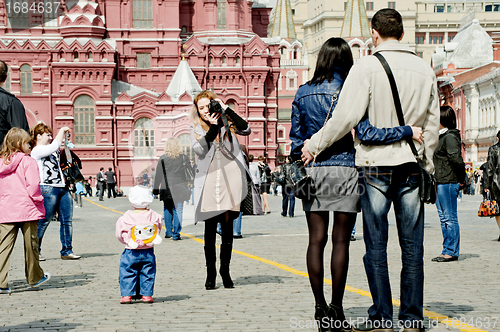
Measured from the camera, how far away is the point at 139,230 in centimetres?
723

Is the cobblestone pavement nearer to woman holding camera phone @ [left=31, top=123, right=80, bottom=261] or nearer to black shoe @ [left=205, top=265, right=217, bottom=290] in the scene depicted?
black shoe @ [left=205, top=265, right=217, bottom=290]

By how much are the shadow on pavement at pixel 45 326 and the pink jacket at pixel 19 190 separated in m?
2.12

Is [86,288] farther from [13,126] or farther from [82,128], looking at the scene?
[82,128]

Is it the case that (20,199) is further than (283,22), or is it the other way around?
(283,22)

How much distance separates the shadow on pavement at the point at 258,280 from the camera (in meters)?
8.30

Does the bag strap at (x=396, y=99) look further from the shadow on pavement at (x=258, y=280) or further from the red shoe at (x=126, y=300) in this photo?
the shadow on pavement at (x=258, y=280)

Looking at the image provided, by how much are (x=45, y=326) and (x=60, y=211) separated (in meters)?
5.17

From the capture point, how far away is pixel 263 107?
204 ft

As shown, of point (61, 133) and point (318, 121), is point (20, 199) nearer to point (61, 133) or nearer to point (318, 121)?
point (61, 133)

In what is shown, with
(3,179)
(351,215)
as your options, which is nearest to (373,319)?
(351,215)

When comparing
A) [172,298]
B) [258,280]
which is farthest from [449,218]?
[172,298]

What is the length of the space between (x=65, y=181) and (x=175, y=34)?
2083 inches

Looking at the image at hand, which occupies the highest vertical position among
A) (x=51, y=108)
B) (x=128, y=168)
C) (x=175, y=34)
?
(x=175, y=34)

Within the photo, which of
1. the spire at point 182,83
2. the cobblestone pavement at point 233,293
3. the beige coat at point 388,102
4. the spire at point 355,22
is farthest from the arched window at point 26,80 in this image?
the spire at point 355,22
